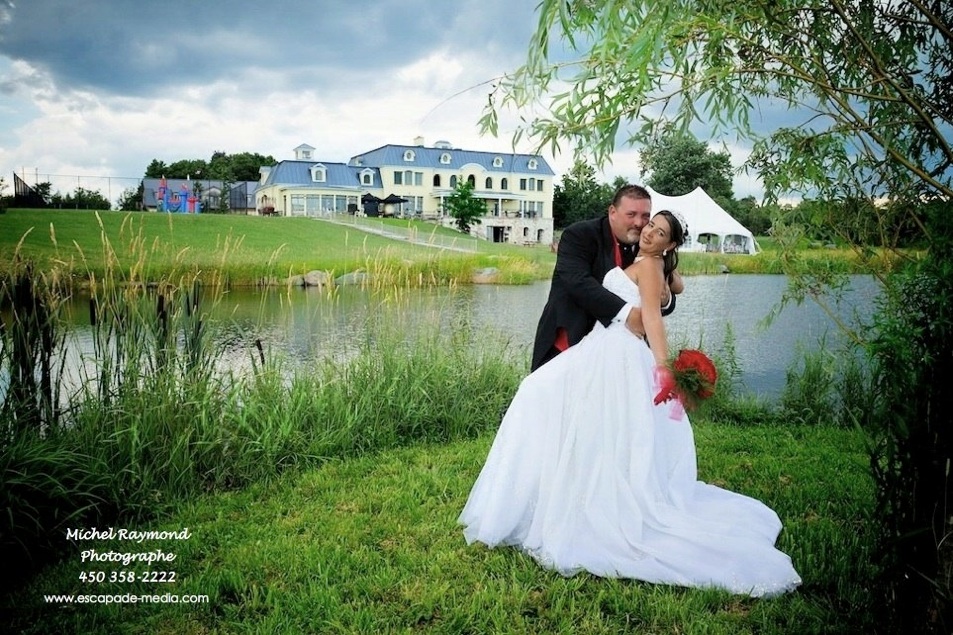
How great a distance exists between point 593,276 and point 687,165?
8.04 metres

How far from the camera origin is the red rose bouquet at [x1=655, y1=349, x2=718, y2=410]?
2904 millimetres

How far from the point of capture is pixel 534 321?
36.2 ft

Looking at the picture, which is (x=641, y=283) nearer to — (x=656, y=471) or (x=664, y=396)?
(x=664, y=396)

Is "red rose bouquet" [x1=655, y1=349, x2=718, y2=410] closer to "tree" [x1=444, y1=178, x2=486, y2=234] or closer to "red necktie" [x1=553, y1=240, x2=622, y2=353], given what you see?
"red necktie" [x1=553, y1=240, x2=622, y2=353]

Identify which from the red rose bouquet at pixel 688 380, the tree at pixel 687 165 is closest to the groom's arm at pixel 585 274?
the red rose bouquet at pixel 688 380

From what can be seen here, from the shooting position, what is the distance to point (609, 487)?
310 cm

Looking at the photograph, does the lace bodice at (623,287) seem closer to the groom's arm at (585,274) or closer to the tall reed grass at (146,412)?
the groom's arm at (585,274)

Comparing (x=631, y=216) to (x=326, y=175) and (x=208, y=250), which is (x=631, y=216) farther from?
(x=326, y=175)

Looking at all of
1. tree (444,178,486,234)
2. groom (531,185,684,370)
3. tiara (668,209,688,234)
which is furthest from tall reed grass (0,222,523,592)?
tree (444,178,486,234)

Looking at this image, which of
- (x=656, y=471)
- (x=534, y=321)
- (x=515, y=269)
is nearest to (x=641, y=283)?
(x=656, y=471)

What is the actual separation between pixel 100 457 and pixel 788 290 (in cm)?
536

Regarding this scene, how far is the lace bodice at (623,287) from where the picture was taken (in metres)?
3.26

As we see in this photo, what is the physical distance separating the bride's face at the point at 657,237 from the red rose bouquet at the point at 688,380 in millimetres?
537

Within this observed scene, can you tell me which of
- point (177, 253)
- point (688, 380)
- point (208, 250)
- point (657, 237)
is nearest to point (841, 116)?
point (657, 237)
